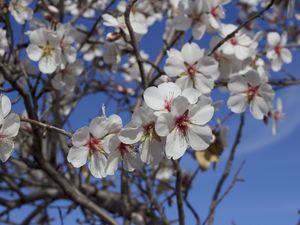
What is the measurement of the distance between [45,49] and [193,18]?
27.2 inches

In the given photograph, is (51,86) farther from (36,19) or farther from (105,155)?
(105,155)

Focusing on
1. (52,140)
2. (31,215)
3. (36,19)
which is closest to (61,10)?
(36,19)

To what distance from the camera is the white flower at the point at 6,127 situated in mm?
1454

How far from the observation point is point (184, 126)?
1.57 m

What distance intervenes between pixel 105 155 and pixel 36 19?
126cm

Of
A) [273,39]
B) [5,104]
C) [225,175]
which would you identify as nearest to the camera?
[5,104]

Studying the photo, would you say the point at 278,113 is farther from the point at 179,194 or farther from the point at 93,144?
the point at 93,144

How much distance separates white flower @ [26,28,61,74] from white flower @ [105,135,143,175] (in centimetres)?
84

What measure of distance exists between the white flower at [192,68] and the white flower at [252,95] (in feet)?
0.75

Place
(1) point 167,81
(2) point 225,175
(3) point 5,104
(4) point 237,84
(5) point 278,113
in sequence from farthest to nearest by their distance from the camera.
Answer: (5) point 278,113 → (2) point 225,175 → (4) point 237,84 → (1) point 167,81 → (3) point 5,104

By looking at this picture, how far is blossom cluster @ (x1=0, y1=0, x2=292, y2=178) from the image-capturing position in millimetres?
1520

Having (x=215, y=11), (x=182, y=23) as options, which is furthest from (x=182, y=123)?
(x=215, y=11)

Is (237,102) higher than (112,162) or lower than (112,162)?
higher

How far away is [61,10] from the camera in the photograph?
2918 mm
